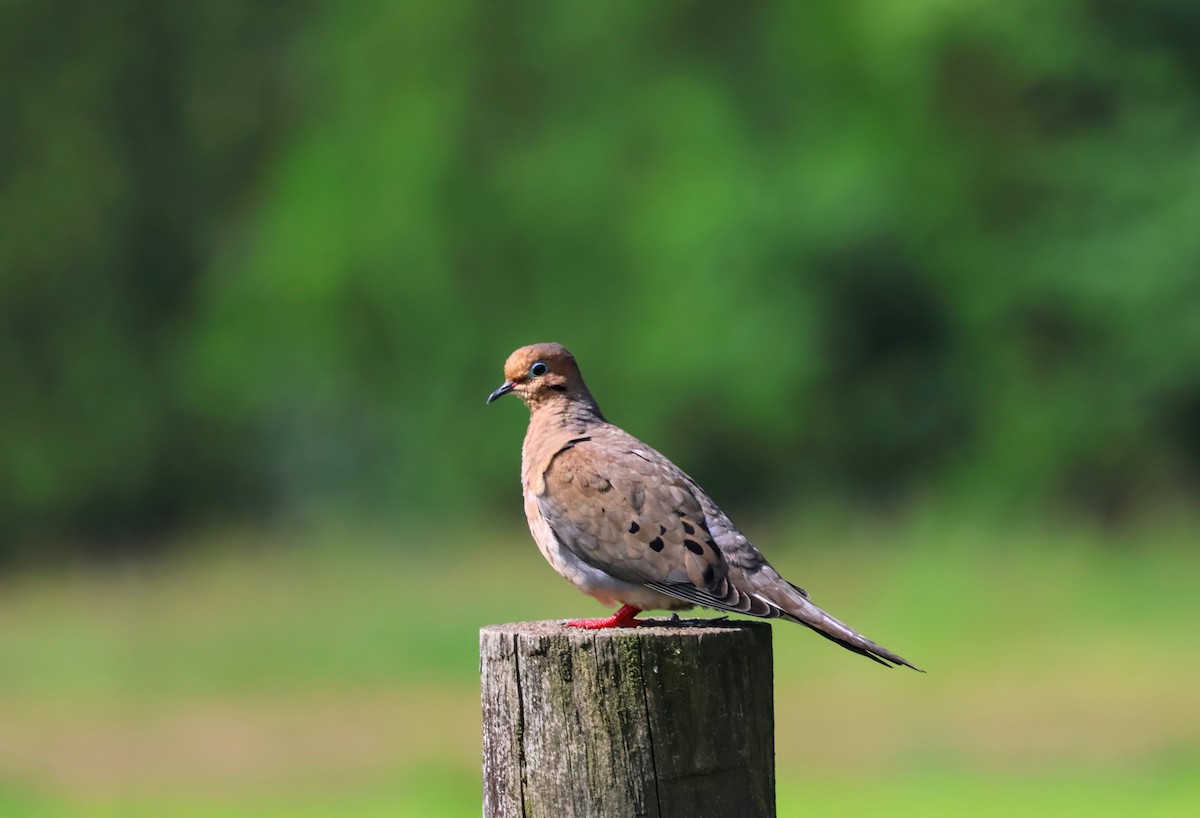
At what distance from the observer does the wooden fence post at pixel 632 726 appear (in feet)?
12.1

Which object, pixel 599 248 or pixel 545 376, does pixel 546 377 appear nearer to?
pixel 545 376

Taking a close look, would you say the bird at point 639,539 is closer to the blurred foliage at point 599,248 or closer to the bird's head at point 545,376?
the bird's head at point 545,376

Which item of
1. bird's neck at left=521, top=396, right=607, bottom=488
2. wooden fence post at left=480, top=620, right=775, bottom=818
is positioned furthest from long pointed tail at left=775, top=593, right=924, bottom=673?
bird's neck at left=521, top=396, right=607, bottom=488

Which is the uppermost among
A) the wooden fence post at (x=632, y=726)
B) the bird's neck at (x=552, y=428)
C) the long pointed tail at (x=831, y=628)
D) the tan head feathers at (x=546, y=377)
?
the tan head feathers at (x=546, y=377)

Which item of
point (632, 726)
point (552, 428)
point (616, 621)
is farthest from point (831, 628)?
point (552, 428)

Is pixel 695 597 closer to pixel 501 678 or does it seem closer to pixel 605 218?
pixel 501 678

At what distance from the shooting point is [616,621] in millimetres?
4570

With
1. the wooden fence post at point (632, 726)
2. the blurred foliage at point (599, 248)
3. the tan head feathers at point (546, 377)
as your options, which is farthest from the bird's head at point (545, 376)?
the blurred foliage at point (599, 248)

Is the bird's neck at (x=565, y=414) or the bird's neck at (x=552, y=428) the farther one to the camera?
the bird's neck at (x=565, y=414)

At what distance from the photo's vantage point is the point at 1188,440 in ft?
68.9

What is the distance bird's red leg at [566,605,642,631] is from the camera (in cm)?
441

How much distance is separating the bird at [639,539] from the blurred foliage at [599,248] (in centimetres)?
1681

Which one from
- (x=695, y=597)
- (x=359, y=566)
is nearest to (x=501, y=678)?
(x=695, y=597)

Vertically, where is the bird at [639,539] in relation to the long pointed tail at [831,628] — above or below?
above
